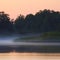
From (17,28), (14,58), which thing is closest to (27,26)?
(17,28)

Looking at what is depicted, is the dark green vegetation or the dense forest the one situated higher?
the dense forest

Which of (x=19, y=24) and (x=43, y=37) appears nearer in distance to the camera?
(x=43, y=37)

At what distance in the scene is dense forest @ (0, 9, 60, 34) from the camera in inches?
1130

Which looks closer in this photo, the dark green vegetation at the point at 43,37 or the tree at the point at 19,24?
the dark green vegetation at the point at 43,37

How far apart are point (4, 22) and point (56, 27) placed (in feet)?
11.0

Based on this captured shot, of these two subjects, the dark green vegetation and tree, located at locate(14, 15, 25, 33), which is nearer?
the dark green vegetation

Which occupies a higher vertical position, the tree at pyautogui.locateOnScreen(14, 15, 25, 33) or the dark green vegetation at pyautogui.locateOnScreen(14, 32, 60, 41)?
the tree at pyautogui.locateOnScreen(14, 15, 25, 33)

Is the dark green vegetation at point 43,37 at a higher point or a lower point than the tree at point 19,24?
lower

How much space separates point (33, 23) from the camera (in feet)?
98.8

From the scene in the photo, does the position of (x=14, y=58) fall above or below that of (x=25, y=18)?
below

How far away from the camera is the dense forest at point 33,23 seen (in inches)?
1130

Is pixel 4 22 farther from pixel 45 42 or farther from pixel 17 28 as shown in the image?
pixel 45 42

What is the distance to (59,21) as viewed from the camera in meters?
30.1

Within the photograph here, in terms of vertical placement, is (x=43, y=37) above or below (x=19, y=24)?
below
